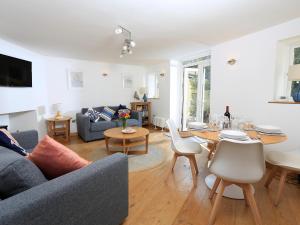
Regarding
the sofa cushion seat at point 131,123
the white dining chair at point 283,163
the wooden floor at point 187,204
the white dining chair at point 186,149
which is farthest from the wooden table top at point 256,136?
the sofa cushion seat at point 131,123

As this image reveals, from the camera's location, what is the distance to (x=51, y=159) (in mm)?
1172

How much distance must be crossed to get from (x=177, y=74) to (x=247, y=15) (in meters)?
2.91

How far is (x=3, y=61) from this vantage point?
2.88 meters

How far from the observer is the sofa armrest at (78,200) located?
77 cm

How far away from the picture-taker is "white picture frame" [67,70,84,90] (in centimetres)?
462

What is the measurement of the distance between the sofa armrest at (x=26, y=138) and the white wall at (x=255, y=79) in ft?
10.6

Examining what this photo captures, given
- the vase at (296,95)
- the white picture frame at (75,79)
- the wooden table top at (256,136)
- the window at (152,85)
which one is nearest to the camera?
the wooden table top at (256,136)

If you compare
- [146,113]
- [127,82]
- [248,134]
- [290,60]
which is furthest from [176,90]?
[248,134]

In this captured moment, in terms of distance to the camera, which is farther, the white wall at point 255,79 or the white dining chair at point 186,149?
the white wall at point 255,79

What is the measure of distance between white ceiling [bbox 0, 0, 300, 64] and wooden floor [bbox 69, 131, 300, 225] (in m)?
2.15

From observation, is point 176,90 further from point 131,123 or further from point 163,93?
point 131,123

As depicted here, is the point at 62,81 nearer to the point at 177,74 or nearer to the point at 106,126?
the point at 106,126

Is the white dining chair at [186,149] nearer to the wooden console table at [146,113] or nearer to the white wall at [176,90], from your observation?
the white wall at [176,90]

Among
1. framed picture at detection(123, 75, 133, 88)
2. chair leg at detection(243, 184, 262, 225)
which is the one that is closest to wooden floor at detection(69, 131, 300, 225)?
chair leg at detection(243, 184, 262, 225)
